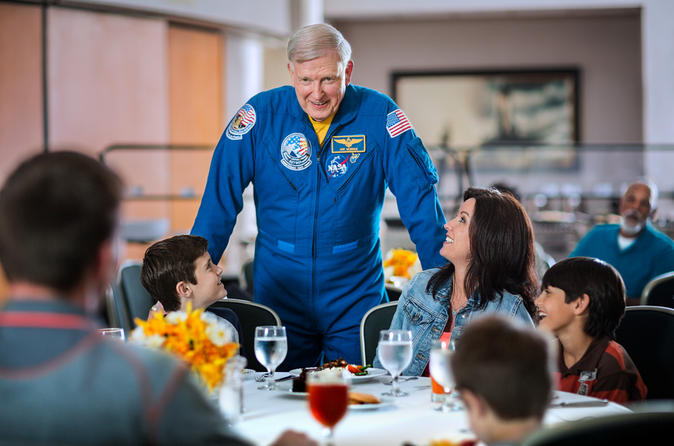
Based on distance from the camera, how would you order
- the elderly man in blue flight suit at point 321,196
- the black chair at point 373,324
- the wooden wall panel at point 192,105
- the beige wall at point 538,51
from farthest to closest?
the beige wall at point 538,51 < the wooden wall panel at point 192,105 < the elderly man in blue flight suit at point 321,196 < the black chair at point 373,324

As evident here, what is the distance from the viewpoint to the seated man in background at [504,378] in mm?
1060

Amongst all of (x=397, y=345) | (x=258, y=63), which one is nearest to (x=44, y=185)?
(x=397, y=345)

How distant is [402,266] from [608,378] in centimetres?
166

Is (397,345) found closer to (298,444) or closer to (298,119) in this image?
(298,444)

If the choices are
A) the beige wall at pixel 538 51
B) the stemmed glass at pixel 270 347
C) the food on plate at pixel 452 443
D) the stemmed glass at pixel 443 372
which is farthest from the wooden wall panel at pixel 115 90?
the food on plate at pixel 452 443

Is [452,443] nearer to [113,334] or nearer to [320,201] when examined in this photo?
[113,334]

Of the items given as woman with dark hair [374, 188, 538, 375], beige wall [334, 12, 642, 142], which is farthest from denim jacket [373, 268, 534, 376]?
beige wall [334, 12, 642, 142]

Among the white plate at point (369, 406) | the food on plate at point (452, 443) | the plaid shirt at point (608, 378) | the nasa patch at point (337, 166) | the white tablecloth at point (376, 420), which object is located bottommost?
the plaid shirt at point (608, 378)

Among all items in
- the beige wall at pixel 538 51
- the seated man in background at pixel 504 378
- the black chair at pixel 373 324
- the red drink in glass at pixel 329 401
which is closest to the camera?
the seated man in background at pixel 504 378

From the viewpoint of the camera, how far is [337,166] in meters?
2.57

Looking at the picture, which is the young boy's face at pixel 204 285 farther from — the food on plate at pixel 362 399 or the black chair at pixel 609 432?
the black chair at pixel 609 432

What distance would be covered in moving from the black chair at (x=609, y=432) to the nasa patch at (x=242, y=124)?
1.87 m

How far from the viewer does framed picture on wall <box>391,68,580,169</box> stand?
11.9 meters

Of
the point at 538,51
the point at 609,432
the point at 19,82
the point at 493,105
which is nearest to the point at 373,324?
the point at 609,432
